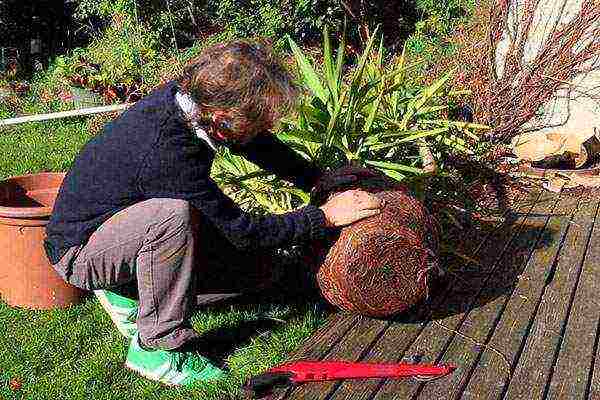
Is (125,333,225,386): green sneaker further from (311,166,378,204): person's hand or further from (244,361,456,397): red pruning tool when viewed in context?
(311,166,378,204): person's hand

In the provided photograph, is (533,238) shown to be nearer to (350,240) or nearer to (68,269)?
(350,240)

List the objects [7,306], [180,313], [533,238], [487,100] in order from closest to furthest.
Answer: [180,313] < [7,306] < [533,238] < [487,100]

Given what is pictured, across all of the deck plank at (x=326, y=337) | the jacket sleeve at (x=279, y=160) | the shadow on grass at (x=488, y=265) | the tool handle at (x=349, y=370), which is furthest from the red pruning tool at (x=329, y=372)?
the jacket sleeve at (x=279, y=160)

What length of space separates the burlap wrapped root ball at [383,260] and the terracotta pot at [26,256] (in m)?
1.24

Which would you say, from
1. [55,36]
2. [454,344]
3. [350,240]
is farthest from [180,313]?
[55,36]

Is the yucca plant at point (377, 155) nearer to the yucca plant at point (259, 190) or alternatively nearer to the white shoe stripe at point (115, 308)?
the yucca plant at point (259, 190)

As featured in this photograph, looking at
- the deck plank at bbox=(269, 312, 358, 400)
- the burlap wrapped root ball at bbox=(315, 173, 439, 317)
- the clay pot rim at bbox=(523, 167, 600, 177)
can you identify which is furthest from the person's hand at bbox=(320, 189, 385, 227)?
the clay pot rim at bbox=(523, 167, 600, 177)

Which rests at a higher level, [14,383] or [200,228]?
[200,228]

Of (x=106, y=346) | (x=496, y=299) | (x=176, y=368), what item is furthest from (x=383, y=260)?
(x=106, y=346)

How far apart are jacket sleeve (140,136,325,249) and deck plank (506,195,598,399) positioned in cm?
98

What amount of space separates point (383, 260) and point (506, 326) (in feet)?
2.31

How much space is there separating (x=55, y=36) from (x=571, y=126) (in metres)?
7.33

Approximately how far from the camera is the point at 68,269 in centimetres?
288

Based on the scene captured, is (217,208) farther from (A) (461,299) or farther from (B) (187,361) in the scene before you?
(A) (461,299)
